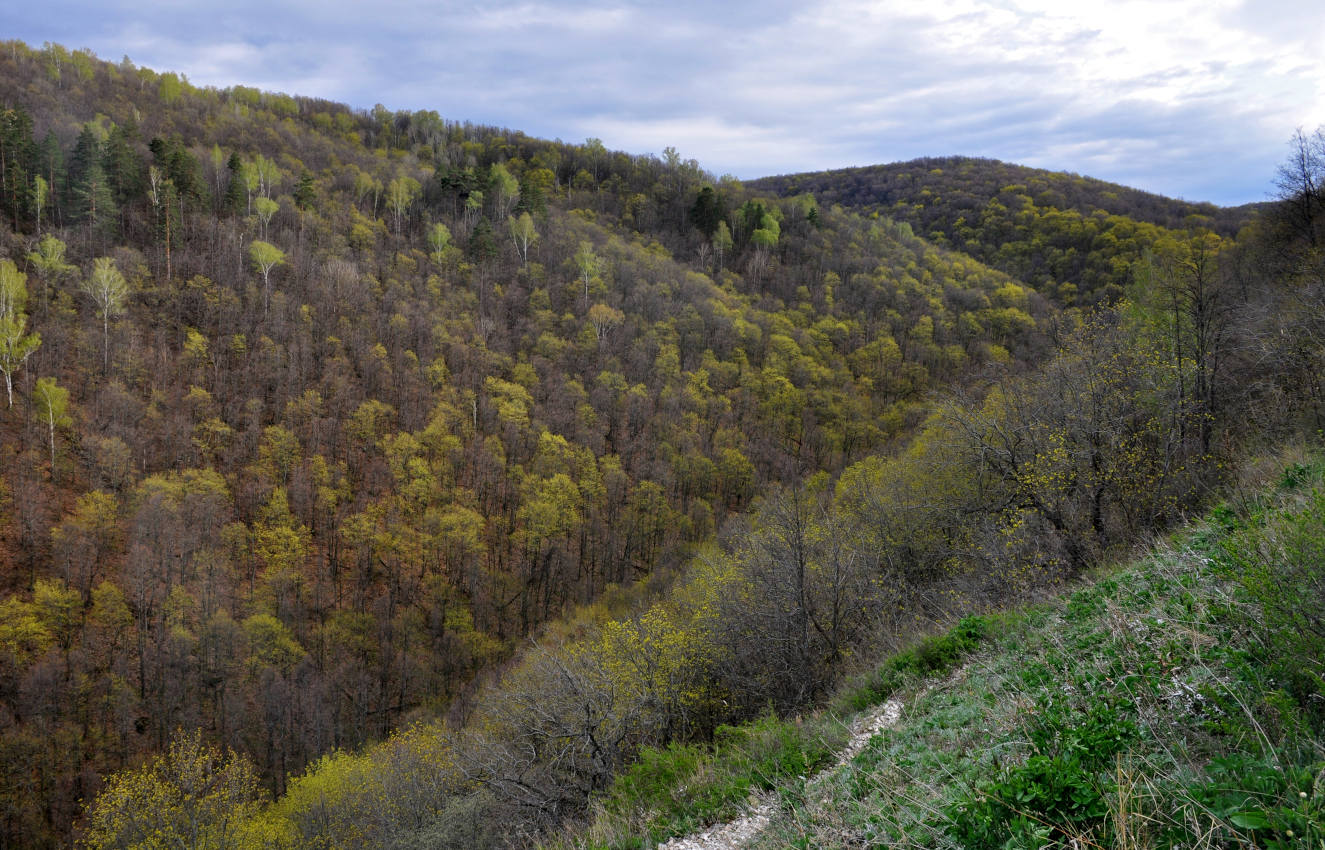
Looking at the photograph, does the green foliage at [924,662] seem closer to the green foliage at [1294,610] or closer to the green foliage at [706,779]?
the green foliage at [706,779]

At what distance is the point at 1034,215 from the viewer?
111 metres

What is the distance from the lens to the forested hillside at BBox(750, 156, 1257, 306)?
8788cm

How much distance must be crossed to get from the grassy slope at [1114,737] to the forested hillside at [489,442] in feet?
8.50

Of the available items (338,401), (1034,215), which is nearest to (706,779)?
(338,401)

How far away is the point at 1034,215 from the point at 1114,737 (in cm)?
13475

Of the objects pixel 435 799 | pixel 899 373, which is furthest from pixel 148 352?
pixel 899 373

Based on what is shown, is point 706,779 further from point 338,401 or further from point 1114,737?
point 338,401

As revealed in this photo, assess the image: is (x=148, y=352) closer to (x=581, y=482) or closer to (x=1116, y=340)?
(x=581, y=482)

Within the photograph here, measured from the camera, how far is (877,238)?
102 meters

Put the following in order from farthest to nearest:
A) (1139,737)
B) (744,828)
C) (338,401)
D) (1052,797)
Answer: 1. (338,401)
2. (744,828)
3. (1139,737)
4. (1052,797)

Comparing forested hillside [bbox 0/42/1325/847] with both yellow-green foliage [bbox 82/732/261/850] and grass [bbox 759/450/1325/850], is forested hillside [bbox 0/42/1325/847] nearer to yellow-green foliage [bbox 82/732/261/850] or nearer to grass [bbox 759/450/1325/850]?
yellow-green foliage [bbox 82/732/261/850]

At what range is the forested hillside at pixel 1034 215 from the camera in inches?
3460

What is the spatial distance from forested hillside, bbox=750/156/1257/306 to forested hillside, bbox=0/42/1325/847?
1.15m

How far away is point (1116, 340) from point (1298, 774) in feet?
55.6
